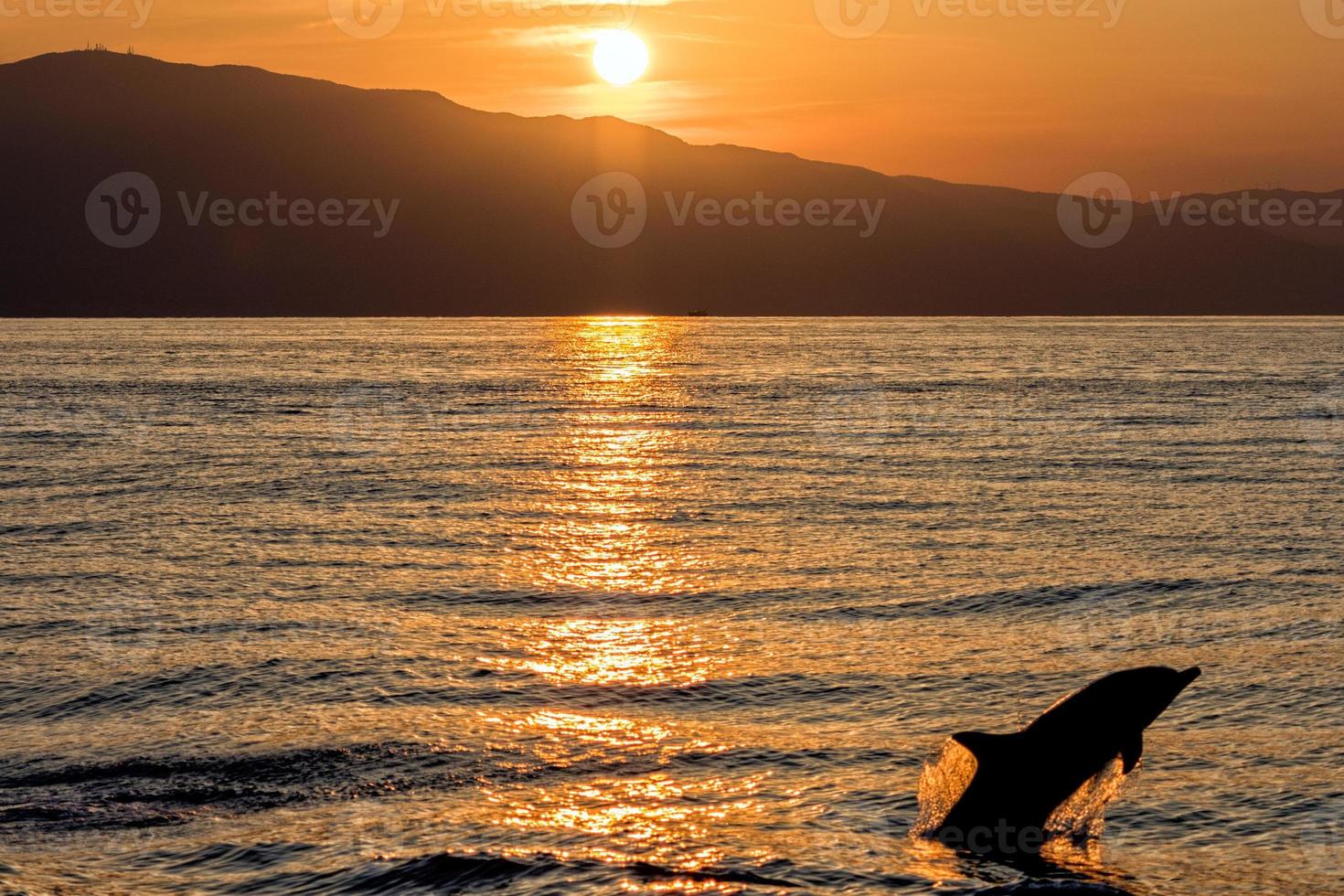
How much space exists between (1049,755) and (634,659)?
891 centimetres

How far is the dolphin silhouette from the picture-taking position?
1227 centimetres

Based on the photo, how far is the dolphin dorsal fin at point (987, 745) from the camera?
12414 millimetres

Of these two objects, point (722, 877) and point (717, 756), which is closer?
point (722, 877)

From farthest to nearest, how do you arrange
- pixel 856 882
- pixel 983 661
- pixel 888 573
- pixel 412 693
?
pixel 888 573
pixel 983 661
pixel 412 693
pixel 856 882

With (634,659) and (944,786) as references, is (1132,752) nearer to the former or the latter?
(944,786)

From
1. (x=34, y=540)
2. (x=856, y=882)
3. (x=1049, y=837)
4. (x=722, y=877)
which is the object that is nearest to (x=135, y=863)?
(x=722, y=877)

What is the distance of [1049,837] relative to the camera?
13.3 m

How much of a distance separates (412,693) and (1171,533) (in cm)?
2115

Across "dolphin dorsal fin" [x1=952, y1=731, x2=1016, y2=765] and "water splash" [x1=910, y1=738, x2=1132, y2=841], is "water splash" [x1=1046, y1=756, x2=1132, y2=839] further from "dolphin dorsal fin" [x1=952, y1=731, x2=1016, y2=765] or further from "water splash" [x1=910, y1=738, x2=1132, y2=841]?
"dolphin dorsal fin" [x1=952, y1=731, x2=1016, y2=765]

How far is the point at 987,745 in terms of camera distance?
1262cm

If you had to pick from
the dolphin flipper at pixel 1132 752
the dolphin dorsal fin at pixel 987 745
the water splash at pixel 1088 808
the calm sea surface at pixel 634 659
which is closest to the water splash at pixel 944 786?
the dolphin dorsal fin at pixel 987 745

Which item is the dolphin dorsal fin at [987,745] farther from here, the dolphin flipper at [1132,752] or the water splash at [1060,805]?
the dolphin flipper at [1132,752]

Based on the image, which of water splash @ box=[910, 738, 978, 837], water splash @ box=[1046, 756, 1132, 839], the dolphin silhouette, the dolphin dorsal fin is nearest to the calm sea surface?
water splash @ box=[1046, 756, 1132, 839]

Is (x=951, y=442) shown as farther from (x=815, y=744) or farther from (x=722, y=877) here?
(x=722, y=877)
